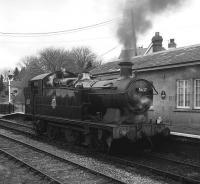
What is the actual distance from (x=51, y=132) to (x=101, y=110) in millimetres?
3538

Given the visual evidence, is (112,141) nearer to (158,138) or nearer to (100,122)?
(100,122)

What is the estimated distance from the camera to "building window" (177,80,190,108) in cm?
1498

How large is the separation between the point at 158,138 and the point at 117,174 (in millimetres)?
3299

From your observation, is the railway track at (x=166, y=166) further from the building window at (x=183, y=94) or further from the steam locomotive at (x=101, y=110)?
the building window at (x=183, y=94)

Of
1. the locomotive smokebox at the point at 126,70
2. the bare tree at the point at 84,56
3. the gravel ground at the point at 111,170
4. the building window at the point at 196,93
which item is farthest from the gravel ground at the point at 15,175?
the bare tree at the point at 84,56

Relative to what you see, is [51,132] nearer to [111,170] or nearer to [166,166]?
[111,170]

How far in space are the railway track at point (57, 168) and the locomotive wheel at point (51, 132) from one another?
172 cm

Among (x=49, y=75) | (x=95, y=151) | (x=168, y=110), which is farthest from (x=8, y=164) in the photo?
(x=168, y=110)

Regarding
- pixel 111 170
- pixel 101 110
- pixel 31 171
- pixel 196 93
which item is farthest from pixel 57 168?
pixel 196 93

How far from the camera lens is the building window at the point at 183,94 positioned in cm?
1498

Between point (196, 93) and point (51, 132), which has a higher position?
point (196, 93)

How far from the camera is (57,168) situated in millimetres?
8578

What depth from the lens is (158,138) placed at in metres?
10.8

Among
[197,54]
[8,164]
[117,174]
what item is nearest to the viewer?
[117,174]
